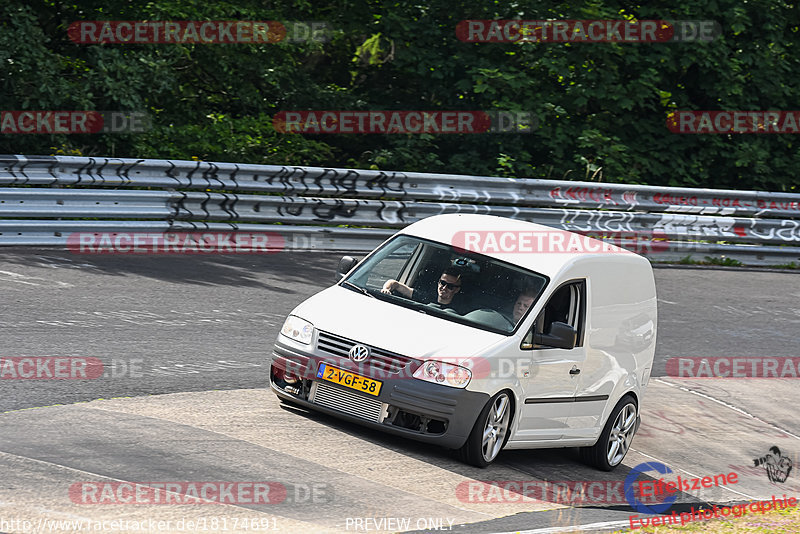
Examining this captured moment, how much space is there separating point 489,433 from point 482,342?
2.21 feet

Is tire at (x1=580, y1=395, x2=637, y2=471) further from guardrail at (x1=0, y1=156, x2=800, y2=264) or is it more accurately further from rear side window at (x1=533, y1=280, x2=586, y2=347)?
guardrail at (x1=0, y1=156, x2=800, y2=264)

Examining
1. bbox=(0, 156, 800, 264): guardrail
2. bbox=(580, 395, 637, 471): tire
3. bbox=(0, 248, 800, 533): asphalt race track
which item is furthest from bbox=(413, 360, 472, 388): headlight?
bbox=(0, 156, 800, 264): guardrail

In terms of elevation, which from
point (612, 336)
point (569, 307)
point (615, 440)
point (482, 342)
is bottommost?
point (615, 440)

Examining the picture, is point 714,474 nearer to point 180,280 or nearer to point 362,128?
point 180,280

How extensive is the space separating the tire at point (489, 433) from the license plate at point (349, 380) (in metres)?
0.77

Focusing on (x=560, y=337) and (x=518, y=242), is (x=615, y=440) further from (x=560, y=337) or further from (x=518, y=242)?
(x=518, y=242)

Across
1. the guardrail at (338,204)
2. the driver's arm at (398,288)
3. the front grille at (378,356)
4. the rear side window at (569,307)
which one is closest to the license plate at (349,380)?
the front grille at (378,356)

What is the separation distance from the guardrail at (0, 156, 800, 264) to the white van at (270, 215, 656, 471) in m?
6.22

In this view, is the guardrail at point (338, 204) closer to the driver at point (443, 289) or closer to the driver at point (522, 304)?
the driver at point (443, 289)

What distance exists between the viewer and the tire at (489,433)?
7.94 meters

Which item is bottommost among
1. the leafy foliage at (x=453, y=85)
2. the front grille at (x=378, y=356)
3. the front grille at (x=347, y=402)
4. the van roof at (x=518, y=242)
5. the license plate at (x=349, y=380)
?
the front grille at (x=347, y=402)

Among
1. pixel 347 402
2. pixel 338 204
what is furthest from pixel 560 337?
pixel 338 204

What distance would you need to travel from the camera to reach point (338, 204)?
1673cm

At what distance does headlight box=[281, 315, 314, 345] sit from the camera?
8.30m
